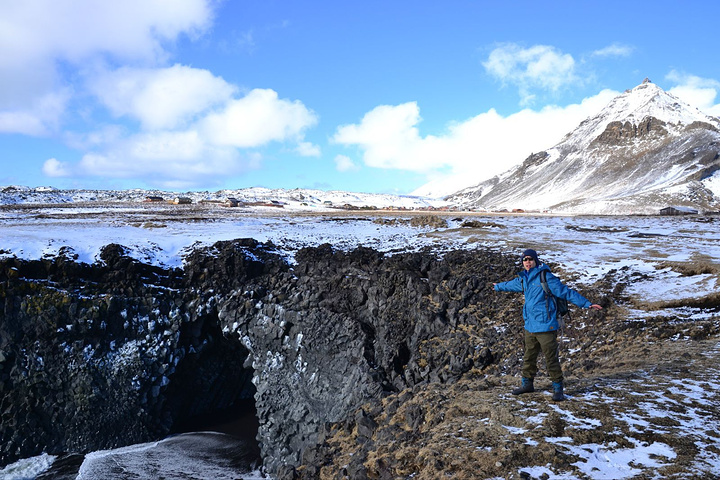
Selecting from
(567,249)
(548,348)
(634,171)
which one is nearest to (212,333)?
(548,348)

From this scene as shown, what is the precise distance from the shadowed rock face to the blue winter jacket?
7.90 metres

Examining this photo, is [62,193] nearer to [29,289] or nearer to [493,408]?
[29,289]

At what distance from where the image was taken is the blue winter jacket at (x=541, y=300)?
9633 mm

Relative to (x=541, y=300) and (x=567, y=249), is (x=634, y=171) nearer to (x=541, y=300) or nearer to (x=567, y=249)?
(x=567, y=249)

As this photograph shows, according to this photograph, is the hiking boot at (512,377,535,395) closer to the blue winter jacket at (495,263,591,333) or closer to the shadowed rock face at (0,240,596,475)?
the blue winter jacket at (495,263,591,333)

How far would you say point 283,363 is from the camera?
21.8 meters

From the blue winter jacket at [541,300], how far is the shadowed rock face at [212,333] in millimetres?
7895

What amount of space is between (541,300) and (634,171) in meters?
161

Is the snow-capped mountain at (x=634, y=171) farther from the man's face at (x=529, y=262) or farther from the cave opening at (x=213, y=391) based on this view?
the man's face at (x=529, y=262)

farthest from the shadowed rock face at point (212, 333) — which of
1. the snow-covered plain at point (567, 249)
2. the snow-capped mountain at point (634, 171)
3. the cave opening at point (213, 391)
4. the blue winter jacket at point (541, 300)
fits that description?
the snow-capped mountain at point (634, 171)

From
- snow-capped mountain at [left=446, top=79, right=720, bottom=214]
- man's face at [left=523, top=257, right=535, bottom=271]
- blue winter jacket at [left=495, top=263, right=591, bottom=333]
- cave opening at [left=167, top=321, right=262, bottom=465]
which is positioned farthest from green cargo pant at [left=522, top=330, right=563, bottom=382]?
snow-capped mountain at [left=446, top=79, right=720, bottom=214]

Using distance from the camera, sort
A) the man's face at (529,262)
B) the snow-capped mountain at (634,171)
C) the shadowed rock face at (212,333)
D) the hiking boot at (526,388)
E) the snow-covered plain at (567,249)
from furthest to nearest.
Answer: the snow-capped mountain at (634,171) < the shadowed rock face at (212,333) < the hiking boot at (526,388) < the man's face at (529,262) < the snow-covered plain at (567,249)

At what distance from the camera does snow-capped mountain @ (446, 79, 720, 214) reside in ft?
339

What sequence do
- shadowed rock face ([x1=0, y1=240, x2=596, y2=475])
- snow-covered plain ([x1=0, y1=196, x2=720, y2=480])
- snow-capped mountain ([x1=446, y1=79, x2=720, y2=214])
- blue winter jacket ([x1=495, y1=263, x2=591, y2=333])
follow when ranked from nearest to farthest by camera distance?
snow-covered plain ([x1=0, y1=196, x2=720, y2=480])
blue winter jacket ([x1=495, y1=263, x2=591, y2=333])
shadowed rock face ([x1=0, y1=240, x2=596, y2=475])
snow-capped mountain ([x1=446, y1=79, x2=720, y2=214])
